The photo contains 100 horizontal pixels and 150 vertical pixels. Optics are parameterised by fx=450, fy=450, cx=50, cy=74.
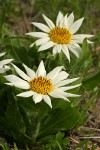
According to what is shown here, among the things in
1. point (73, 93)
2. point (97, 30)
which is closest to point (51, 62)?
point (73, 93)

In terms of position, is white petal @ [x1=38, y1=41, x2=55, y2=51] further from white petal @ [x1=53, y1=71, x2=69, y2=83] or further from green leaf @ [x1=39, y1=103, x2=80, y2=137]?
green leaf @ [x1=39, y1=103, x2=80, y2=137]

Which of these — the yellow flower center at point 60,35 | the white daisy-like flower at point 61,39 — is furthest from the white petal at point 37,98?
the yellow flower center at point 60,35

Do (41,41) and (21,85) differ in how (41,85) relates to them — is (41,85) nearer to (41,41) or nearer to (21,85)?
(21,85)

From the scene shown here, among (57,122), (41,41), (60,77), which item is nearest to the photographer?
(60,77)

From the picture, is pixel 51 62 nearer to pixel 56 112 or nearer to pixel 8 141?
pixel 56 112

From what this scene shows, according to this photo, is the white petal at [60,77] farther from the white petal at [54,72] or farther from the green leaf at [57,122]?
the green leaf at [57,122]

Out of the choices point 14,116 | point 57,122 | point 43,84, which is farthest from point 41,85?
point 57,122
